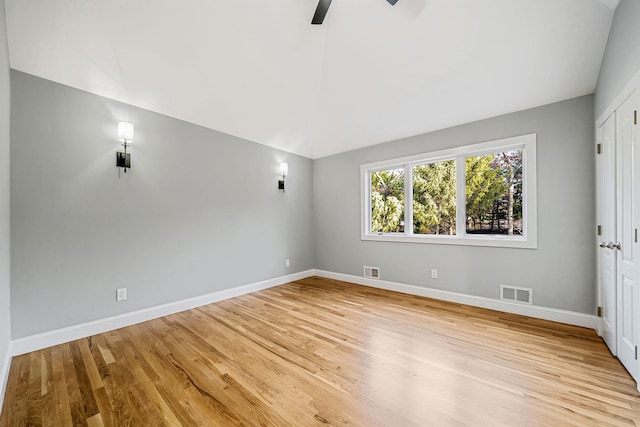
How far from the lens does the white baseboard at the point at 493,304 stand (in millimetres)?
2655

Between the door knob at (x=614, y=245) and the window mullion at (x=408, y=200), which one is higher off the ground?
the window mullion at (x=408, y=200)

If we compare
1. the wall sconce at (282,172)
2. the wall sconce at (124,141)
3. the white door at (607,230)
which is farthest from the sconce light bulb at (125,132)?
the white door at (607,230)

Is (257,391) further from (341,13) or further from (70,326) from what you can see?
(341,13)

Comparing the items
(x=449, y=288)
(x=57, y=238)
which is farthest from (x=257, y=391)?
(x=449, y=288)

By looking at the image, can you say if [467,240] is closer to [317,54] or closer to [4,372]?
[317,54]

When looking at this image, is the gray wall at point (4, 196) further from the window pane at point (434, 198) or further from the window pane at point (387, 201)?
the window pane at point (434, 198)

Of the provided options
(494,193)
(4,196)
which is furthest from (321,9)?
(4,196)

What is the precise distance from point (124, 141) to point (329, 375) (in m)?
3.07

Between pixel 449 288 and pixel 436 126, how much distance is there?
2.24m

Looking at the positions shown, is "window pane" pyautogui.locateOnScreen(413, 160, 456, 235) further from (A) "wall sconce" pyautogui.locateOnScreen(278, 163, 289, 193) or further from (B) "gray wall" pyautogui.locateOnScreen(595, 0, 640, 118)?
(A) "wall sconce" pyautogui.locateOnScreen(278, 163, 289, 193)

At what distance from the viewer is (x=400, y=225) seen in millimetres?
4113

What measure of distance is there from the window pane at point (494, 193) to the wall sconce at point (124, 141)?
4077 mm

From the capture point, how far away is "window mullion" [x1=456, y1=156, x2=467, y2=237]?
11.3ft

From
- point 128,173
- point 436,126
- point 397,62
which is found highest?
point 397,62
